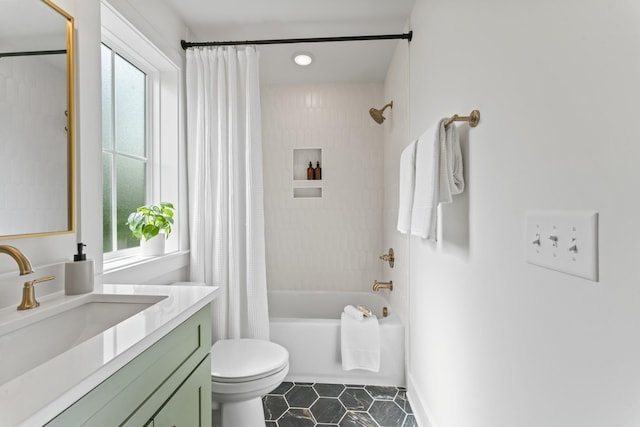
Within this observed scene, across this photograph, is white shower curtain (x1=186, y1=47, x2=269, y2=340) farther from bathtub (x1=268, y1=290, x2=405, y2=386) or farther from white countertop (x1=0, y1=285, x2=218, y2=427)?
white countertop (x1=0, y1=285, x2=218, y2=427)

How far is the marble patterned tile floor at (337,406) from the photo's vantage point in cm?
189

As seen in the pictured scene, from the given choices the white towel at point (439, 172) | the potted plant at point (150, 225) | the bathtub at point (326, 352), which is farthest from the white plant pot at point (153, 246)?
the white towel at point (439, 172)

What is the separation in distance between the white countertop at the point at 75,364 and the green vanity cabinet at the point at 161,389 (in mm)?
34

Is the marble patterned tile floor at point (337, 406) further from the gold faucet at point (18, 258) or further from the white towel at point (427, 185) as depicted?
the gold faucet at point (18, 258)

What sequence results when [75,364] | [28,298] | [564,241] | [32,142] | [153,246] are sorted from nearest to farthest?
[75,364]
[564,241]
[28,298]
[32,142]
[153,246]

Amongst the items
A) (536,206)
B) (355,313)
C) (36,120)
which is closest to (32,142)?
(36,120)

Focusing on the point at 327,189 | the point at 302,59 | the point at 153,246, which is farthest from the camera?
the point at 327,189

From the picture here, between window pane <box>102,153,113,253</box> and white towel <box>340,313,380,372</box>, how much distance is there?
4.72 feet

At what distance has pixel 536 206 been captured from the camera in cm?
82

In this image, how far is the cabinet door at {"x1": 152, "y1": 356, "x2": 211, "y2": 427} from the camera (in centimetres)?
88

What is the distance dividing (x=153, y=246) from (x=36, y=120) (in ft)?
2.96

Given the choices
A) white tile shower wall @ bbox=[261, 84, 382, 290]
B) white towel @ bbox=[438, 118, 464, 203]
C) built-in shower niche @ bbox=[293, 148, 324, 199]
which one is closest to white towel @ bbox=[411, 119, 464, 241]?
white towel @ bbox=[438, 118, 464, 203]

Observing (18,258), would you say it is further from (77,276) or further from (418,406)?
(418,406)

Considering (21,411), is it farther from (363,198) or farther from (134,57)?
(363,198)
